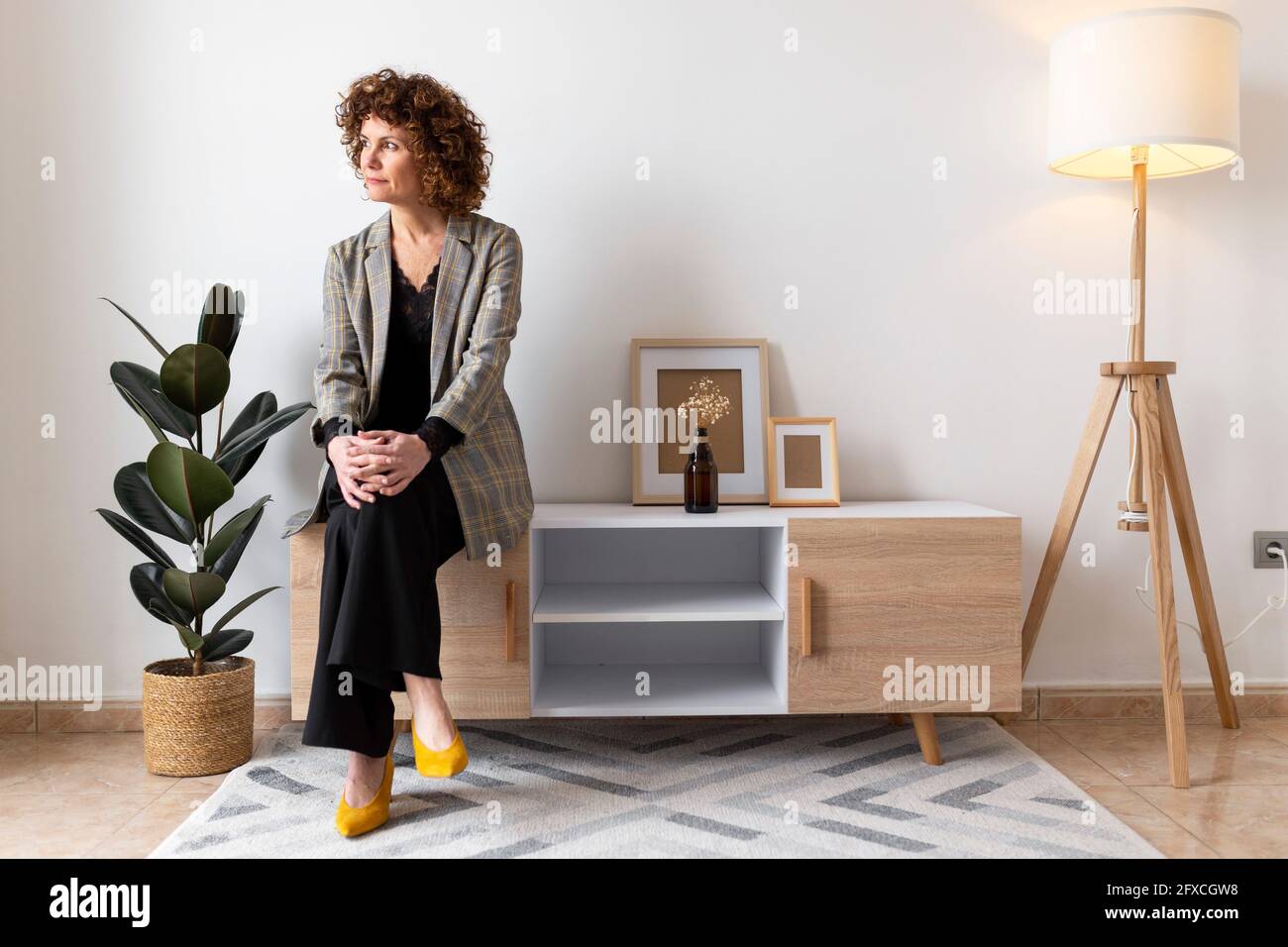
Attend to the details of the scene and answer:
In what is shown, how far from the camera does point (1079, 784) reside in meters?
2.08

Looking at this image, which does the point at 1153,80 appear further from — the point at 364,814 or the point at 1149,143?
the point at 364,814

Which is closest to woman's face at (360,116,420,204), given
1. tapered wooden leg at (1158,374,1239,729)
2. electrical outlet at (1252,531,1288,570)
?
tapered wooden leg at (1158,374,1239,729)

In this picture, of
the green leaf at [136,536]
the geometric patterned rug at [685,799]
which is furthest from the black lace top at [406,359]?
the geometric patterned rug at [685,799]

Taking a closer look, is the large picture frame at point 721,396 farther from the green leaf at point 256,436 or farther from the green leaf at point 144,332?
the green leaf at point 144,332

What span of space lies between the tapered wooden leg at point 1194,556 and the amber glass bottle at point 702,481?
0.99 meters

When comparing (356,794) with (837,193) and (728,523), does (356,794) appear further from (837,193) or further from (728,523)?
(837,193)

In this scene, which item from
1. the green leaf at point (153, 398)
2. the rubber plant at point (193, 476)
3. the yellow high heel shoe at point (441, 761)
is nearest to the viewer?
→ the yellow high heel shoe at point (441, 761)

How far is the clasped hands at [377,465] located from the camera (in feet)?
6.01

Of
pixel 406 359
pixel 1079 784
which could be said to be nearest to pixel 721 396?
pixel 406 359

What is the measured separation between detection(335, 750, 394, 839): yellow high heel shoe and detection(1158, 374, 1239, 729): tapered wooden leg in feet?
5.78

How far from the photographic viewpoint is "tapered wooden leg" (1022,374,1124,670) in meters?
2.27

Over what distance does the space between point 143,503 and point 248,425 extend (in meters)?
0.28
